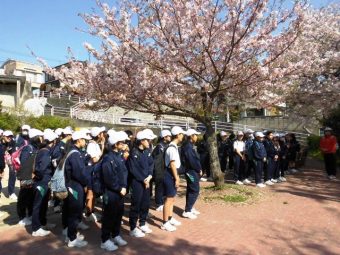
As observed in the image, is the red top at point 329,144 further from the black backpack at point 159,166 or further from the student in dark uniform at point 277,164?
the black backpack at point 159,166

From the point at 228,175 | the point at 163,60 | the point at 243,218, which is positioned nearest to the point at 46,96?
the point at 228,175

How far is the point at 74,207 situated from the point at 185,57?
14.7 feet

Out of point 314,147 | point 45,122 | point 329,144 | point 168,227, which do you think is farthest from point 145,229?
point 45,122

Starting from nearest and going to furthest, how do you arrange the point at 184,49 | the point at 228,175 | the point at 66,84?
the point at 184,49 → the point at 66,84 → the point at 228,175

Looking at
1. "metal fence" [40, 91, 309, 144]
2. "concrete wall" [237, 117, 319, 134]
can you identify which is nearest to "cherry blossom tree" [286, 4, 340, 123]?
"metal fence" [40, 91, 309, 144]

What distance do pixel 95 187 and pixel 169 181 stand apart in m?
1.42

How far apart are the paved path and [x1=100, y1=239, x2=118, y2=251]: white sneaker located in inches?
3.5

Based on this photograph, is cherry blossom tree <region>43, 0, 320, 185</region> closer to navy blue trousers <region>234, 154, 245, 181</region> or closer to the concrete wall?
navy blue trousers <region>234, 154, 245, 181</region>

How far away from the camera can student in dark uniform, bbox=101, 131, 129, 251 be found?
18.7 ft

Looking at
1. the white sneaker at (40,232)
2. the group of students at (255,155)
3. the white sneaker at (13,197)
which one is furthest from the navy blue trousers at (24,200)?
the group of students at (255,155)

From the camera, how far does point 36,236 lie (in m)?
6.43

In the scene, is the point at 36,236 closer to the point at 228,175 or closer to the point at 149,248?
the point at 149,248

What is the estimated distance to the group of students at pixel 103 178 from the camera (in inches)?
229

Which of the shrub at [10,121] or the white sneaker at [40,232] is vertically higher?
the shrub at [10,121]
